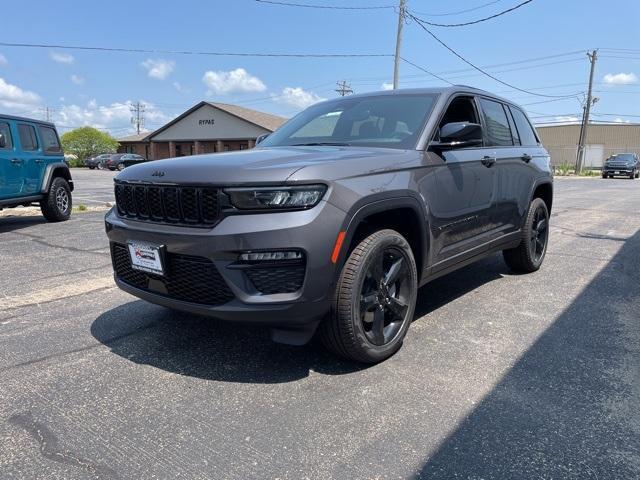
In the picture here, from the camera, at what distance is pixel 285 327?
2.79 m

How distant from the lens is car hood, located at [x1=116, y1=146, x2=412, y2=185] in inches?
106

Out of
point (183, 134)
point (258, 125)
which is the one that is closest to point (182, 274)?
point (258, 125)

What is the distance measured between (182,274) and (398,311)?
141cm

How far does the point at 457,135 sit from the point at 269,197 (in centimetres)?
163

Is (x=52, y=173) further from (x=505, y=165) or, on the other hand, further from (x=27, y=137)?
(x=505, y=165)

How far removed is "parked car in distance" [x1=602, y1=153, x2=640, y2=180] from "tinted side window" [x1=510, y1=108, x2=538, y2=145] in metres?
32.4

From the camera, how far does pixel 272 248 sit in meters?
2.62

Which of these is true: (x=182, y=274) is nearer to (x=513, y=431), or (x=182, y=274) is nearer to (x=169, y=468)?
(x=169, y=468)

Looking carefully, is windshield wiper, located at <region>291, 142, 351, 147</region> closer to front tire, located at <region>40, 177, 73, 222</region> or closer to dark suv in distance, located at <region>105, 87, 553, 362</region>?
dark suv in distance, located at <region>105, 87, 553, 362</region>

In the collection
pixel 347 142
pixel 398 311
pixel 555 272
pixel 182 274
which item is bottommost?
pixel 555 272

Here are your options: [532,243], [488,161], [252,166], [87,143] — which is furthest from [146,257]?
[87,143]

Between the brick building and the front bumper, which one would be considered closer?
the front bumper

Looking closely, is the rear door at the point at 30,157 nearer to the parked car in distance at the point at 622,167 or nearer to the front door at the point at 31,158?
the front door at the point at 31,158

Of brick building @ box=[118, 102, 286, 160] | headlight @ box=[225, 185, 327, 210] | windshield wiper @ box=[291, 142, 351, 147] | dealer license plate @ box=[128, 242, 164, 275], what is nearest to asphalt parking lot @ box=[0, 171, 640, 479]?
dealer license plate @ box=[128, 242, 164, 275]
